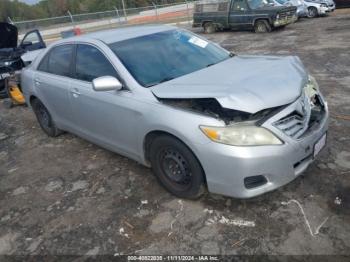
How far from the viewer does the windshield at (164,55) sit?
359 cm

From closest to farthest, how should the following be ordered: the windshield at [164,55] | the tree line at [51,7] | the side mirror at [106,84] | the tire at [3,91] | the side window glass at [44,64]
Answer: the side mirror at [106,84], the windshield at [164,55], the side window glass at [44,64], the tire at [3,91], the tree line at [51,7]

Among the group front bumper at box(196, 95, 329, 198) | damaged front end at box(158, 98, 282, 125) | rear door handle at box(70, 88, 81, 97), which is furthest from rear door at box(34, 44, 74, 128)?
front bumper at box(196, 95, 329, 198)

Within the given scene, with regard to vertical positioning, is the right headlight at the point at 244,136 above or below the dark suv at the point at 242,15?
above

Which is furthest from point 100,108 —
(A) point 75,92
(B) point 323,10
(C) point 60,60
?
(B) point 323,10

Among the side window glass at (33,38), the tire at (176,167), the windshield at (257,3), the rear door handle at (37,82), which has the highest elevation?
the side window glass at (33,38)

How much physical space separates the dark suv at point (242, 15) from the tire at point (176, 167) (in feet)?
41.1

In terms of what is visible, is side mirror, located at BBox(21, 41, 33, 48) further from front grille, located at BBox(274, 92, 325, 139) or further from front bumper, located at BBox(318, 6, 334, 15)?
front bumper, located at BBox(318, 6, 334, 15)

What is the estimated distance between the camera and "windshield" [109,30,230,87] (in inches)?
141

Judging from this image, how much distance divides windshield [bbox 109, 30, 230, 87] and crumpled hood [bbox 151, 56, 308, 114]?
0.61ft

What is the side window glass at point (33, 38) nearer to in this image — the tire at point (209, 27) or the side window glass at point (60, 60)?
the side window glass at point (60, 60)

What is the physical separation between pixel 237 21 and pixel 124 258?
48.0 feet

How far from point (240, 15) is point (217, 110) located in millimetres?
13675

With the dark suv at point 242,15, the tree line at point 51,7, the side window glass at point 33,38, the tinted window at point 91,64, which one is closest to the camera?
the tinted window at point 91,64

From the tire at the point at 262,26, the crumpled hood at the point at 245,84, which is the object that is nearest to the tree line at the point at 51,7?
the tire at the point at 262,26
